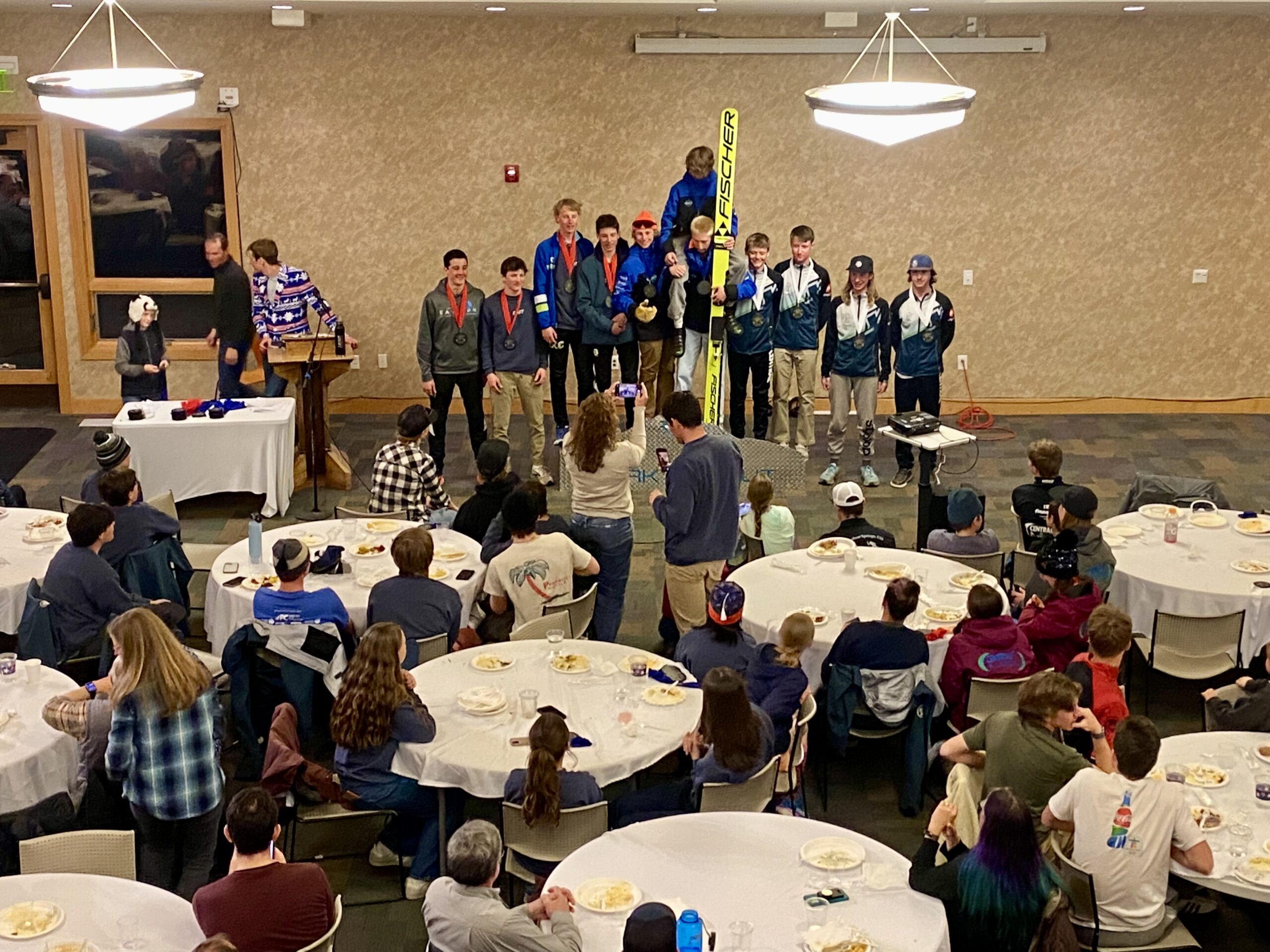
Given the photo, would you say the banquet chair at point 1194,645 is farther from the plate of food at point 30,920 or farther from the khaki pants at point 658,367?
the plate of food at point 30,920

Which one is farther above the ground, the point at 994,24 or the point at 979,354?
the point at 994,24

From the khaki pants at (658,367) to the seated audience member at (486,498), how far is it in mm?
3440

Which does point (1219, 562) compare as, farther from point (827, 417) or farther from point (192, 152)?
point (192, 152)

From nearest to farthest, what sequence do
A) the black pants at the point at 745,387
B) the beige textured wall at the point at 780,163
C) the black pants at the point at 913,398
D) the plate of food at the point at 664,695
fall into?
the plate of food at the point at 664,695, the black pants at the point at 913,398, the black pants at the point at 745,387, the beige textured wall at the point at 780,163

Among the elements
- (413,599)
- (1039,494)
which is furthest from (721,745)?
(1039,494)

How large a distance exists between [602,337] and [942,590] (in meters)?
4.34

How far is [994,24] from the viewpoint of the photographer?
1249 cm

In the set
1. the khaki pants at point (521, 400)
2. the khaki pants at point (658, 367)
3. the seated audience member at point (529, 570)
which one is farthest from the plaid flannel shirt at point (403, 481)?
the khaki pants at point (658, 367)

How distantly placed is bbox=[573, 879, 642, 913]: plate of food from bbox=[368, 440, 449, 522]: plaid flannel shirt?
3971mm

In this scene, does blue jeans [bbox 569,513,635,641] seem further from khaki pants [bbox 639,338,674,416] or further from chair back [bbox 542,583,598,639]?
khaki pants [bbox 639,338,674,416]

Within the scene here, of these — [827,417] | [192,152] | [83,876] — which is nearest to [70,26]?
[192,152]

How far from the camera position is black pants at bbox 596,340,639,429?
11.1 metres

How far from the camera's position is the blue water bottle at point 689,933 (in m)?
4.25

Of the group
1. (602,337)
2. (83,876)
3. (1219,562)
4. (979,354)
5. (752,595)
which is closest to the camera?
(83,876)
